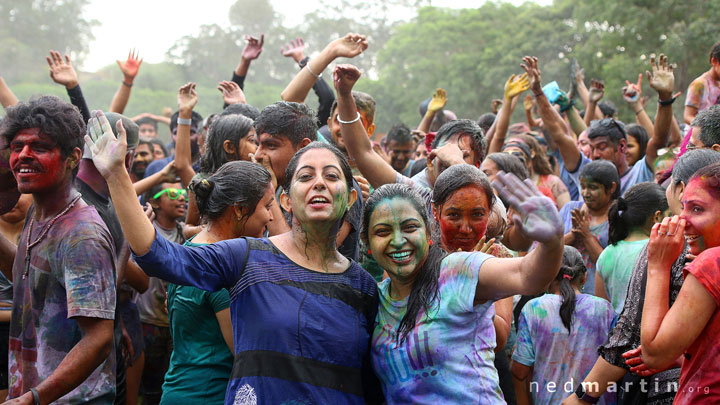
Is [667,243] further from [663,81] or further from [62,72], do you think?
[62,72]

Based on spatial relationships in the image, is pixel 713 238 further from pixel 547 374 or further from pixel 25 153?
pixel 25 153

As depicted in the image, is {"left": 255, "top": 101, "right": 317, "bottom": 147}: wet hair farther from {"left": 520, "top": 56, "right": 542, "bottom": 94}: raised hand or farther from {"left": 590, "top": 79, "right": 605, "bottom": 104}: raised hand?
{"left": 590, "top": 79, "right": 605, "bottom": 104}: raised hand

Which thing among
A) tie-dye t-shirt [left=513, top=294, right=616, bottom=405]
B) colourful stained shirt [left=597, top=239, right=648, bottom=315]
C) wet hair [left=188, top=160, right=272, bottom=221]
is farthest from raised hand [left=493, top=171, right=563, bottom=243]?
colourful stained shirt [left=597, top=239, right=648, bottom=315]

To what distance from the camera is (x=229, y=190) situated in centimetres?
339

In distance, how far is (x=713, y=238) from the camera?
2729 mm

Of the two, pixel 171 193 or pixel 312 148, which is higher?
pixel 312 148

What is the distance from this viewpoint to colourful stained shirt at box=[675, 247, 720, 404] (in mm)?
2502

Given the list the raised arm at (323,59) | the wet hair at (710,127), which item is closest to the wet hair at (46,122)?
the raised arm at (323,59)

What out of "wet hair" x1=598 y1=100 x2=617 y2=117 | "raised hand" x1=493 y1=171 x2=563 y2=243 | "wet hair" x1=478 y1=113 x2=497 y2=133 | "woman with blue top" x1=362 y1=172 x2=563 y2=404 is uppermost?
"wet hair" x1=598 y1=100 x2=617 y2=117

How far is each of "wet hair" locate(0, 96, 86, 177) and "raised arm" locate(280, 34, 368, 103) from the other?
6.11 feet

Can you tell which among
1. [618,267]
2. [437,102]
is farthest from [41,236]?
[437,102]

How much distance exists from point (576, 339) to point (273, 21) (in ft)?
228

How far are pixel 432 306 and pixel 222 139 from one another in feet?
7.30

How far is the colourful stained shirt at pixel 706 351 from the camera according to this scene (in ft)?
8.21
